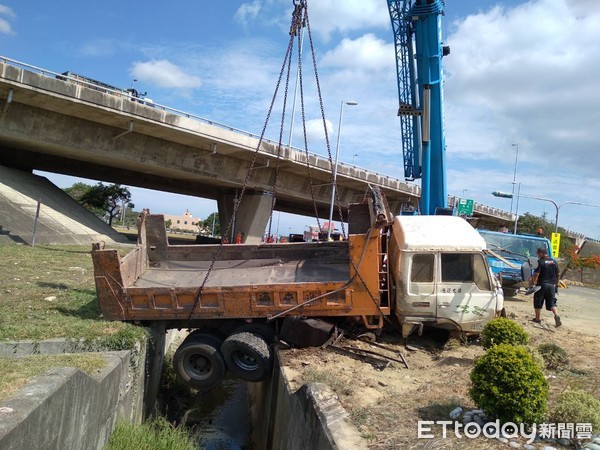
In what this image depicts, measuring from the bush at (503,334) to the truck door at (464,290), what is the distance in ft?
2.18

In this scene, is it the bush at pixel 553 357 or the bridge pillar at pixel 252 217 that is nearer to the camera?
the bush at pixel 553 357

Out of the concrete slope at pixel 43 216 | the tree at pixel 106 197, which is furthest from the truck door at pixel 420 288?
the tree at pixel 106 197

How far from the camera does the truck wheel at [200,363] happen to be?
745 centimetres

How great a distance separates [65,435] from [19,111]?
19602 mm

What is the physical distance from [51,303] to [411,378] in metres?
6.88

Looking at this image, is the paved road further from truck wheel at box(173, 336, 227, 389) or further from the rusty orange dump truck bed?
truck wheel at box(173, 336, 227, 389)

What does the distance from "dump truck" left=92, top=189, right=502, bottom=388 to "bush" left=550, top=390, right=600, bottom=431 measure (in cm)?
296

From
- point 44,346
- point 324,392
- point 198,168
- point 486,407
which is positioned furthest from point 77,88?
point 486,407

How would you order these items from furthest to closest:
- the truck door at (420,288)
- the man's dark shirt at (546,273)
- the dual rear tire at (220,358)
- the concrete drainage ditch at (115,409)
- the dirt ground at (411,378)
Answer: the man's dark shirt at (546,273)
the truck door at (420,288)
the dual rear tire at (220,358)
the dirt ground at (411,378)
the concrete drainage ditch at (115,409)

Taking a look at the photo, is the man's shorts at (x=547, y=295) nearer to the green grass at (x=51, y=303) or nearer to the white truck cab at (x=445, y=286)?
the white truck cab at (x=445, y=286)

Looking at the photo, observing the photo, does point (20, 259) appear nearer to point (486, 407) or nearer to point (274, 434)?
point (274, 434)

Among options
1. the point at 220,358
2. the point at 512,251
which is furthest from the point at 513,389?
the point at 512,251

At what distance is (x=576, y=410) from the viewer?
423cm

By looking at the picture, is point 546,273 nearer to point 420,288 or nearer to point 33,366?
point 420,288
